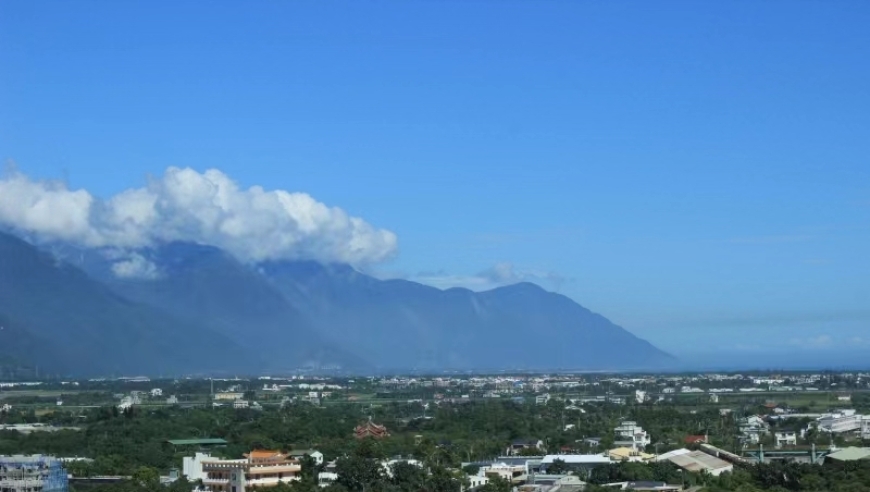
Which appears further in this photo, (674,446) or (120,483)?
(674,446)

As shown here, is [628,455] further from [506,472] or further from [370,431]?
[370,431]

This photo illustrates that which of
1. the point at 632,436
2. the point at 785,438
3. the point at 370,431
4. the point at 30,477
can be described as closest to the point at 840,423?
the point at 785,438

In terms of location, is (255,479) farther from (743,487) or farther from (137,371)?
(137,371)

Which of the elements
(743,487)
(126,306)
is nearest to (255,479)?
(743,487)

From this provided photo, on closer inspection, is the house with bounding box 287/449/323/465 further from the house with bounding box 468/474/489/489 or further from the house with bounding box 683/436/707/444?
the house with bounding box 683/436/707/444

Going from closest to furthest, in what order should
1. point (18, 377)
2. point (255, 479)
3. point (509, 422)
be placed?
point (255, 479), point (509, 422), point (18, 377)

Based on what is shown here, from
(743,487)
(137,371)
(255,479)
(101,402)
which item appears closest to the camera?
(743,487)

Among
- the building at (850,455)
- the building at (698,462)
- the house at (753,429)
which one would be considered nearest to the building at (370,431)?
the building at (698,462)
